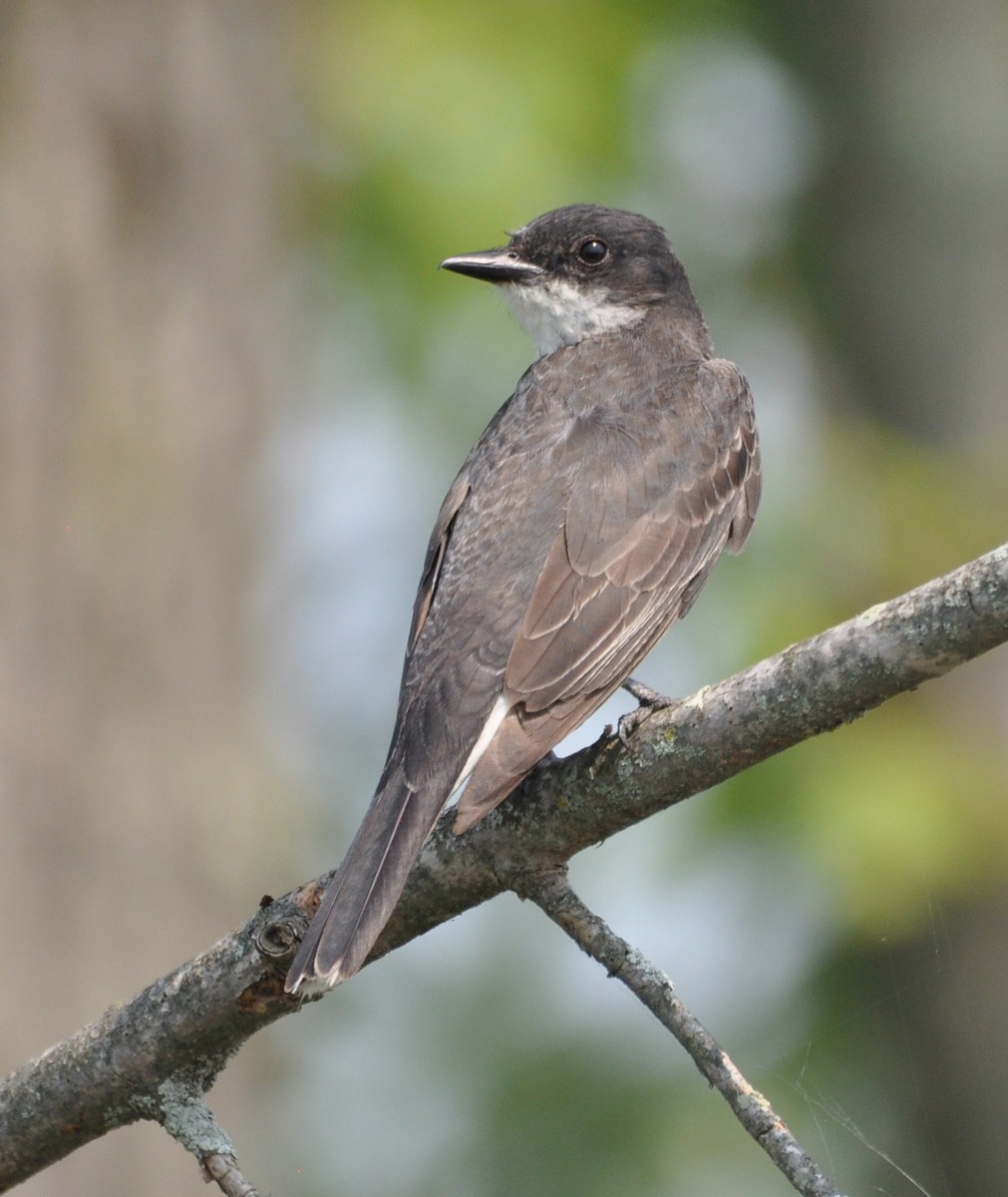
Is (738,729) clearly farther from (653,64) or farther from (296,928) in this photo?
(653,64)

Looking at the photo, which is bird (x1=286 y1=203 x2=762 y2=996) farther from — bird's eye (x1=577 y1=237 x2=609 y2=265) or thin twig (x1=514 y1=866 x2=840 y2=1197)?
thin twig (x1=514 y1=866 x2=840 y2=1197)

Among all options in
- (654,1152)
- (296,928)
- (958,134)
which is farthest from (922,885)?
(958,134)

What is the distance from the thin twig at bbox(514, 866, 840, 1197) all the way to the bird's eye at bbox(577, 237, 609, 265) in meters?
2.91

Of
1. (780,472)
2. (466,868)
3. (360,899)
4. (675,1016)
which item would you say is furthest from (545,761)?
(780,472)

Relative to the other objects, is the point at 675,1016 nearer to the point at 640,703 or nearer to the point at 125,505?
the point at 640,703

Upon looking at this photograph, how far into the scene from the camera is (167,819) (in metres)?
7.43

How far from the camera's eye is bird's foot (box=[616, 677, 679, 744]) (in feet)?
11.0

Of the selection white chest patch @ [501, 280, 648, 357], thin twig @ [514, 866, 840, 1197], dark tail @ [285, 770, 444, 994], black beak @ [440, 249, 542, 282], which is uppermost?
black beak @ [440, 249, 542, 282]

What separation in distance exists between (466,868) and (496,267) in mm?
2698

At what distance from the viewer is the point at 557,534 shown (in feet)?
14.9

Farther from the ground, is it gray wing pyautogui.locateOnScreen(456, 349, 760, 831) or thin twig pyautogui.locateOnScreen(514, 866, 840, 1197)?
gray wing pyautogui.locateOnScreen(456, 349, 760, 831)

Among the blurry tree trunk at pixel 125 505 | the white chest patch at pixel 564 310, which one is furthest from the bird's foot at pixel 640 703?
the blurry tree trunk at pixel 125 505

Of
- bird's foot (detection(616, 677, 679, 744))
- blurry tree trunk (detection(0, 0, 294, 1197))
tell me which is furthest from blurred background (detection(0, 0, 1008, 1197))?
bird's foot (detection(616, 677, 679, 744))

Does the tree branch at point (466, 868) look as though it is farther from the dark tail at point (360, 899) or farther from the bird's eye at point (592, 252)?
the bird's eye at point (592, 252)
